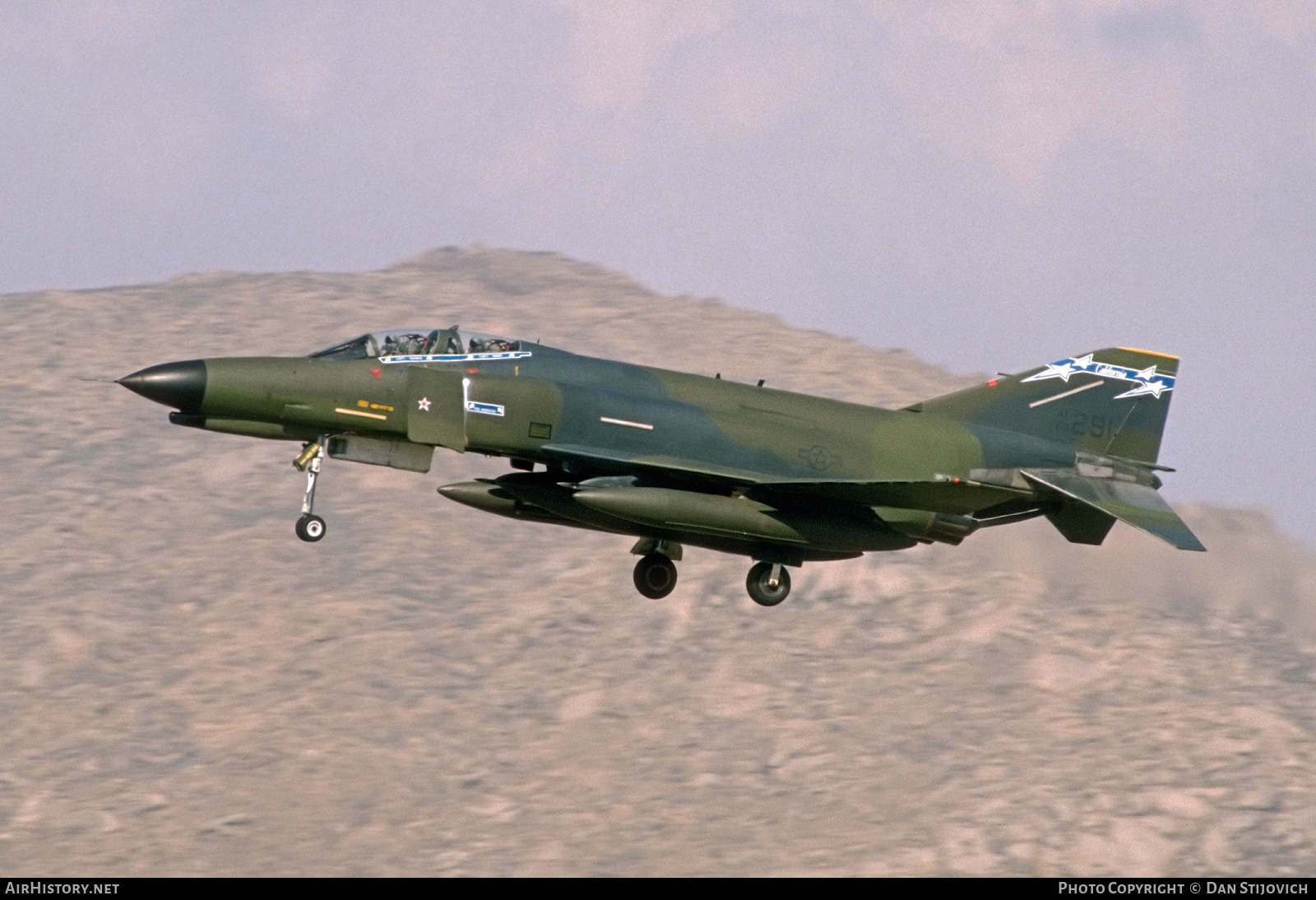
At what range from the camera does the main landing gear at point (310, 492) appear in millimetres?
21641

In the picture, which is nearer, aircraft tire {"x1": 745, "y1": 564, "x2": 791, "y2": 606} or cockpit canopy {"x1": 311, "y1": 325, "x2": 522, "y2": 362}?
cockpit canopy {"x1": 311, "y1": 325, "x2": 522, "y2": 362}

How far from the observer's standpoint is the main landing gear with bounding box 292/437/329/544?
2164 centimetres

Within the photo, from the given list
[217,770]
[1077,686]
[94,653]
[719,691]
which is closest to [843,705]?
[719,691]

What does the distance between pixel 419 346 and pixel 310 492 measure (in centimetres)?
287

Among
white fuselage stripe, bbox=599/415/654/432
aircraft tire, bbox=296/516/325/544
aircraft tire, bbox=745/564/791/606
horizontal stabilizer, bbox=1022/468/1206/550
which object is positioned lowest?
aircraft tire, bbox=745/564/791/606

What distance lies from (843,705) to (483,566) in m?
17.2

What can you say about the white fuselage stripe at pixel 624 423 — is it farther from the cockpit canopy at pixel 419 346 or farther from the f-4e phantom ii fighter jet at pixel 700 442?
the cockpit canopy at pixel 419 346

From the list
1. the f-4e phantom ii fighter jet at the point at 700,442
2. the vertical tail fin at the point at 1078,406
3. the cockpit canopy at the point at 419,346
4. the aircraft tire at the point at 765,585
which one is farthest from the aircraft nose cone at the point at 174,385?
the vertical tail fin at the point at 1078,406

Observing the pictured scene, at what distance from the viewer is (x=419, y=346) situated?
75.4ft

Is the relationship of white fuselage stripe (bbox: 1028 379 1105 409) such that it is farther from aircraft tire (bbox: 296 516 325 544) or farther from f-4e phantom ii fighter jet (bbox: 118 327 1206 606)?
aircraft tire (bbox: 296 516 325 544)

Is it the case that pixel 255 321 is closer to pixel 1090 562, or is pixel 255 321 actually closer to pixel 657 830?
pixel 657 830

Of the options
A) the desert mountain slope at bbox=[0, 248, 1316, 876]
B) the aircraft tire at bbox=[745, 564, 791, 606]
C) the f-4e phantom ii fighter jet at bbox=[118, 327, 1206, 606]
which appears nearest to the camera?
the f-4e phantom ii fighter jet at bbox=[118, 327, 1206, 606]

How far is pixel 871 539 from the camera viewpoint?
24.3 meters

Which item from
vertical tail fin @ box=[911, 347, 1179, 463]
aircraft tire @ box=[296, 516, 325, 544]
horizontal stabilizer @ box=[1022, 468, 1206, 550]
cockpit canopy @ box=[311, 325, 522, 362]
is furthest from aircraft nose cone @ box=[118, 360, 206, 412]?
horizontal stabilizer @ box=[1022, 468, 1206, 550]
